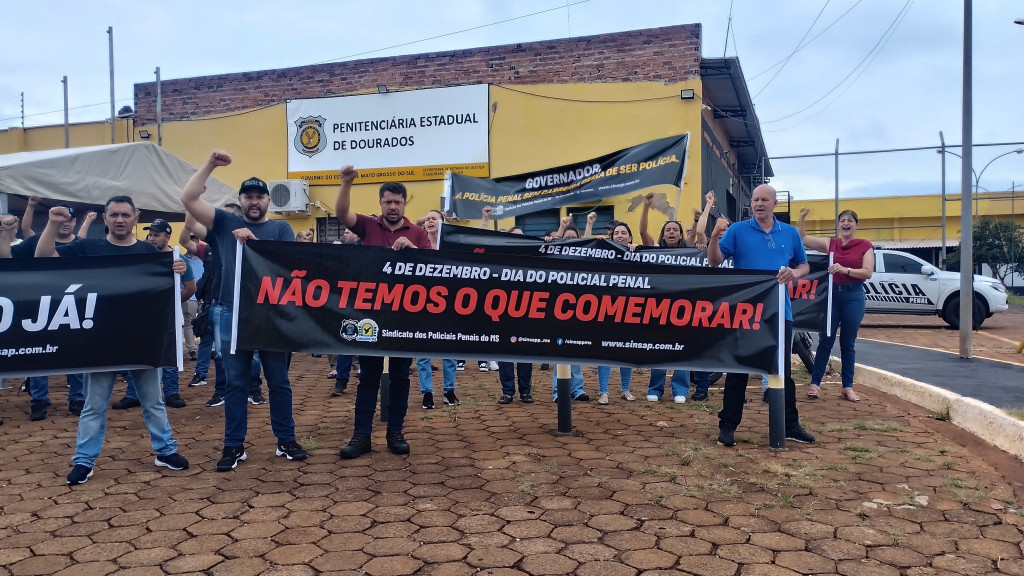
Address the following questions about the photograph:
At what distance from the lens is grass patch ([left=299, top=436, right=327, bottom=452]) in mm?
5180

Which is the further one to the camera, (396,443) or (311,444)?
(311,444)

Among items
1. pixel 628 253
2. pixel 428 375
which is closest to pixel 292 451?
pixel 428 375

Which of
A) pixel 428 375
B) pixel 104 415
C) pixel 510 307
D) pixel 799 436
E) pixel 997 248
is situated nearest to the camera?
pixel 104 415

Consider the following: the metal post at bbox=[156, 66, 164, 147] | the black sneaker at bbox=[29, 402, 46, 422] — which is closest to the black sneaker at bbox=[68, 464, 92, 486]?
the black sneaker at bbox=[29, 402, 46, 422]

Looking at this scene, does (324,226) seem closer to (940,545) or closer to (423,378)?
(423,378)

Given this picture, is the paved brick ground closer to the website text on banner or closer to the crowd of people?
the crowd of people

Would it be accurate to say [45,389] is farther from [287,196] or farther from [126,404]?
[287,196]

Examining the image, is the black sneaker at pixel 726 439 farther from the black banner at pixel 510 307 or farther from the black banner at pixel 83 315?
the black banner at pixel 83 315

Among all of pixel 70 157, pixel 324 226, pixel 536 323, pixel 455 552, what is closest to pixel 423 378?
pixel 536 323

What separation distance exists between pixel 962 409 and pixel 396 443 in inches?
183

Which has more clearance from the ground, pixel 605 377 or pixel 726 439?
pixel 605 377

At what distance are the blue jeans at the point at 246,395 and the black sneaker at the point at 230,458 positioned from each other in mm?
27

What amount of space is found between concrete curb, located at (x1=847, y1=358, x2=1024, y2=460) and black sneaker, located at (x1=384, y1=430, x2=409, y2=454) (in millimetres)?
4175

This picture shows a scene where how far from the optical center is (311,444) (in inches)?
208
